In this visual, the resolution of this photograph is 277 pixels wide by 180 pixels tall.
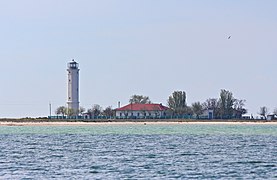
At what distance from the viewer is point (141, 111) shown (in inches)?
7530

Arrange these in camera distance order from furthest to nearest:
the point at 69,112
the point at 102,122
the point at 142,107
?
the point at 142,107
the point at 69,112
the point at 102,122

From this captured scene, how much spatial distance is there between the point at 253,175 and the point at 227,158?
10064 millimetres

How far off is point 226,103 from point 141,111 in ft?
70.8

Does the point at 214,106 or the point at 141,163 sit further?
the point at 214,106

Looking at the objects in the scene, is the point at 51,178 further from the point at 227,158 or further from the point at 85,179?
the point at 227,158

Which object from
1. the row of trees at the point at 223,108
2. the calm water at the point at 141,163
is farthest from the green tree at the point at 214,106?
the calm water at the point at 141,163

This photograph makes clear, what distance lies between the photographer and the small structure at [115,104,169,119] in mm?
190750

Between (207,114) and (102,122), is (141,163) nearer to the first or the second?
(102,122)

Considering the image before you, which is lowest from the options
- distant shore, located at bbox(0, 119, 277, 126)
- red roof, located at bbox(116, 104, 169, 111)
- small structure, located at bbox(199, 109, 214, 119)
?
distant shore, located at bbox(0, 119, 277, 126)

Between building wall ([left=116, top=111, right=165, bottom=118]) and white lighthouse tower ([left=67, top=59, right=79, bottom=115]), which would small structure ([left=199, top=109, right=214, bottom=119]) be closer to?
building wall ([left=116, top=111, right=165, bottom=118])

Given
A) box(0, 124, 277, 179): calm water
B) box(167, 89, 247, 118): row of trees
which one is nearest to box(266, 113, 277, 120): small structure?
box(167, 89, 247, 118): row of trees

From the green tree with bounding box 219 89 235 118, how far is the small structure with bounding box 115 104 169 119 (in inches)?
543

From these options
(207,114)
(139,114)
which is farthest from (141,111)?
(207,114)

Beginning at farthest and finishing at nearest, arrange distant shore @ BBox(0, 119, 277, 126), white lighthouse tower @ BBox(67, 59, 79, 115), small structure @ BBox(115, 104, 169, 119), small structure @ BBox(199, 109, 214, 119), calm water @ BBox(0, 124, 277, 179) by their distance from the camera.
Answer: small structure @ BBox(199, 109, 214, 119)
small structure @ BBox(115, 104, 169, 119)
white lighthouse tower @ BBox(67, 59, 79, 115)
distant shore @ BBox(0, 119, 277, 126)
calm water @ BBox(0, 124, 277, 179)
